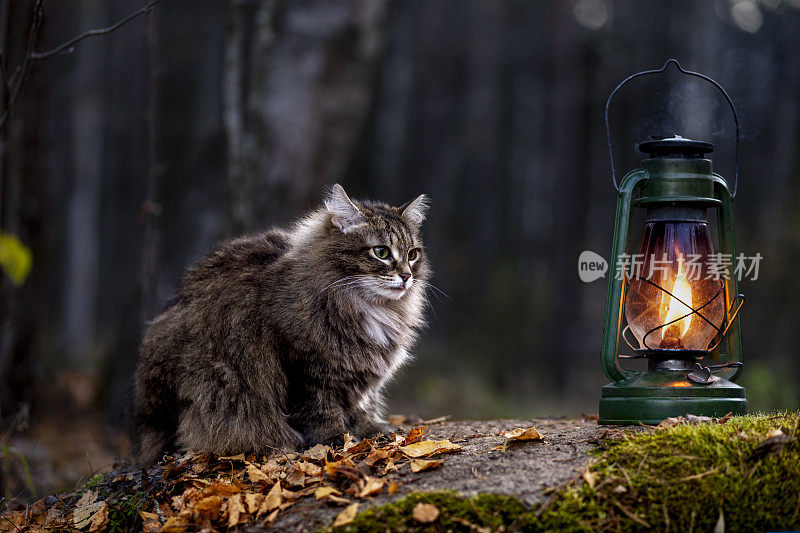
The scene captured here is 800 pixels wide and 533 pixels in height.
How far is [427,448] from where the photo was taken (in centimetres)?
413

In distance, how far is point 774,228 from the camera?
2036 centimetres

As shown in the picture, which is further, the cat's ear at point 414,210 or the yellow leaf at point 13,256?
the cat's ear at point 414,210

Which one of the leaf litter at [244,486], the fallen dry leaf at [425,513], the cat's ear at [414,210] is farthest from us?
the cat's ear at [414,210]

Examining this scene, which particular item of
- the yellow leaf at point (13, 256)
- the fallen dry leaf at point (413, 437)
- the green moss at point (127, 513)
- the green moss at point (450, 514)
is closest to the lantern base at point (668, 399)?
the fallen dry leaf at point (413, 437)

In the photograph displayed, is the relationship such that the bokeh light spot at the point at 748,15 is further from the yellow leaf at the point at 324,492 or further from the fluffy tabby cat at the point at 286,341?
the yellow leaf at the point at 324,492

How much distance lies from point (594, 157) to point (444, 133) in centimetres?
527

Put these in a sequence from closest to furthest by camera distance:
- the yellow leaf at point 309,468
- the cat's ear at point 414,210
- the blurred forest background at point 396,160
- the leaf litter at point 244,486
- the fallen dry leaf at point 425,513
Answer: the fallen dry leaf at point 425,513
the leaf litter at point 244,486
the yellow leaf at point 309,468
the cat's ear at point 414,210
the blurred forest background at point 396,160

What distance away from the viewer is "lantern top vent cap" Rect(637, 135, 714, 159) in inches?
176

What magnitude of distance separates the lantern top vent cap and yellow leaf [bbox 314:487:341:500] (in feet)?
9.12

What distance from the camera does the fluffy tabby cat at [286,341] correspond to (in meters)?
4.68

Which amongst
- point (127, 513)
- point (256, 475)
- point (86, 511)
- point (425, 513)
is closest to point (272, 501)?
point (256, 475)

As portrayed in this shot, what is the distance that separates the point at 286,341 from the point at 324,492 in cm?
132

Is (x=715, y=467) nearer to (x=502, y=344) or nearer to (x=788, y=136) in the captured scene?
(x=502, y=344)

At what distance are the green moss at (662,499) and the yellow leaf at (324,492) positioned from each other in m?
0.36
